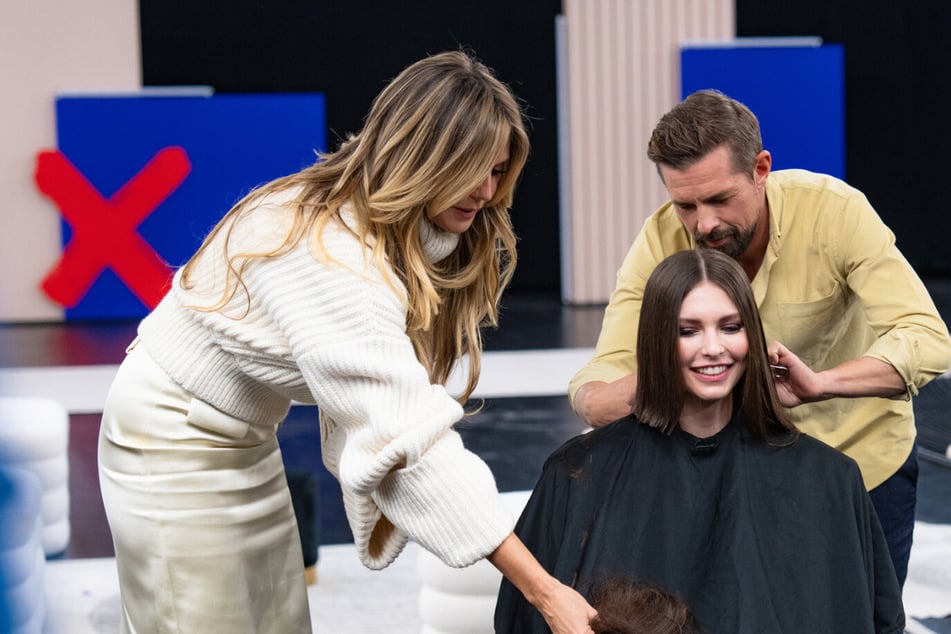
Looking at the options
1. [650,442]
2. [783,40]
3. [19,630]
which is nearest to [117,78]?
[783,40]

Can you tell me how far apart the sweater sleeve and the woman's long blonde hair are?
0.04m

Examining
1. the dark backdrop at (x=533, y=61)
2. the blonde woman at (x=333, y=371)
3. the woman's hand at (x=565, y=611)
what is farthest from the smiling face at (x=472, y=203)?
the dark backdrop at (x=533, y=61)

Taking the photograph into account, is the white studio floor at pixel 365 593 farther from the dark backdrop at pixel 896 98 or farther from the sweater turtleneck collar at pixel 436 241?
the dark backdrop at pixel 896 98

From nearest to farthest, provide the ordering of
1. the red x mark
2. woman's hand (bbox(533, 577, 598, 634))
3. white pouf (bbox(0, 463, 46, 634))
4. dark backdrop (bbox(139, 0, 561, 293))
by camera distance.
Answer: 1. white pouf (bbox(0, 463, 46, 634))
2. woman's hand (bbox(533, 577, 598, 634))
3. the red x mark
4. dark backdrop (bbox(139, 0, 561, 293))

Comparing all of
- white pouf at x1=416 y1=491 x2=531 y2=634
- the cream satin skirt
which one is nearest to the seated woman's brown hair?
the cream satin skirt

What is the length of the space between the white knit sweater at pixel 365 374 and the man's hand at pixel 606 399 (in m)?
0.46

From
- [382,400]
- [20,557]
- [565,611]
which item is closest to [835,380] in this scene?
[565,611]

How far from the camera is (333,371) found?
1.36 metres

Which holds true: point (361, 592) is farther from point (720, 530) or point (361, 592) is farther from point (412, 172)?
point (412, 172)

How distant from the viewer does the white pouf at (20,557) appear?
575 mm

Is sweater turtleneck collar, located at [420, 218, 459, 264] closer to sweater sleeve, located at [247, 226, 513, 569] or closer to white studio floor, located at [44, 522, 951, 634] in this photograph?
sweater sleeve, located at [247, 226, 513, 569]

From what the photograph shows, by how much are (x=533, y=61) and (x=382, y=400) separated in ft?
22.6

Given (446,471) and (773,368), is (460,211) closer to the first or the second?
(446,471)

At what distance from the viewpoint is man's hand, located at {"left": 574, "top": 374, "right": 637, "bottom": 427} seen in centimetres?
181
